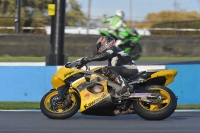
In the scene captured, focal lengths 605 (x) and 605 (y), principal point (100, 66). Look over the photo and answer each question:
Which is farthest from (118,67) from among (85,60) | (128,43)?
(128,43)

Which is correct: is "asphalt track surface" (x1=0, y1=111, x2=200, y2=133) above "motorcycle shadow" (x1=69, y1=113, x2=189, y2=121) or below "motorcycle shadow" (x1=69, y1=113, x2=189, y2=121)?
above

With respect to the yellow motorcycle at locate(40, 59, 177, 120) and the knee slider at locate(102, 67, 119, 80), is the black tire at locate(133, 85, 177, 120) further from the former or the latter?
the knee slider at locate(102, 67, 119, 80)

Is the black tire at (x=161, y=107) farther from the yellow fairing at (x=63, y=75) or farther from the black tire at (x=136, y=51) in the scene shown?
the black tire at (x=136, y=51)

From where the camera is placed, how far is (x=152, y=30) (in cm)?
3052

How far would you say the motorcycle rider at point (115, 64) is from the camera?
9375mm

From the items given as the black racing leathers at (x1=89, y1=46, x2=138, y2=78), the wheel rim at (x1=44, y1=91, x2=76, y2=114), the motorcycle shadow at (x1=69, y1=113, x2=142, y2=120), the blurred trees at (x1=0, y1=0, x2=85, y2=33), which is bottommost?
the blurred trees at (x1=0, y1=0, x2=85, y2=33)

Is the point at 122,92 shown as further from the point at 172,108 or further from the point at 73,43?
the point at 73,43

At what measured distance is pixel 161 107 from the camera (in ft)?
30.7

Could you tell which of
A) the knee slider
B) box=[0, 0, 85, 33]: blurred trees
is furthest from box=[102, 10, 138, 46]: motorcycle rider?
the knee slider

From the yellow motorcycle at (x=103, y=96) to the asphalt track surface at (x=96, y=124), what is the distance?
0.16 m

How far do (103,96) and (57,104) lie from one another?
74 cm

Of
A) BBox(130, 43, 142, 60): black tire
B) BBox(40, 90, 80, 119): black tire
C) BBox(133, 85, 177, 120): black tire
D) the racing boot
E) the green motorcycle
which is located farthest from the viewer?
BBox(130, 43, 142, 60): black tire

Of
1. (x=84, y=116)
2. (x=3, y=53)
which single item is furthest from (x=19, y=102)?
(x=3, y=53)

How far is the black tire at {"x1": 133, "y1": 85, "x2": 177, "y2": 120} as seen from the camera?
9219mm
